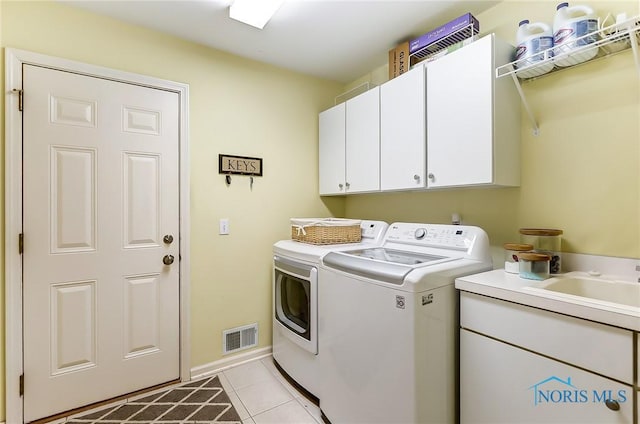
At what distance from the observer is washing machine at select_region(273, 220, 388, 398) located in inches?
71.9

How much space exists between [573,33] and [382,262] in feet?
4.42

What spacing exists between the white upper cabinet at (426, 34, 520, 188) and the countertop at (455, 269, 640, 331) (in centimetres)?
49

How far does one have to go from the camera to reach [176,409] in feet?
5.98

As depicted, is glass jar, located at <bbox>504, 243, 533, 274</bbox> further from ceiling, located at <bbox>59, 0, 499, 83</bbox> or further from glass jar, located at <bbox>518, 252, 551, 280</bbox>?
ceiling, located at <bbox>59, 0, 499, 83</bbox>

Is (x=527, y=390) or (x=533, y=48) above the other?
(x=533, y=48)

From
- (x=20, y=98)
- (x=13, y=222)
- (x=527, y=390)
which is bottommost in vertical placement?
(x=527, y=390)

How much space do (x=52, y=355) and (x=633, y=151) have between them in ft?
10.3


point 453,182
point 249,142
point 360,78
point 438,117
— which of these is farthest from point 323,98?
point 453,182

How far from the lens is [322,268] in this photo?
176 centimetres

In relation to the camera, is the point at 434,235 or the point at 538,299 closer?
the point at 538,299

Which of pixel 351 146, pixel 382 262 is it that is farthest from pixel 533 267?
pixel 351 146

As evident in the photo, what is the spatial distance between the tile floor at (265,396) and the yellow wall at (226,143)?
21 cm

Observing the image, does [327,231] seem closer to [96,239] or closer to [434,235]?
[434,235]

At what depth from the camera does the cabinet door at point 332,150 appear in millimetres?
2467
